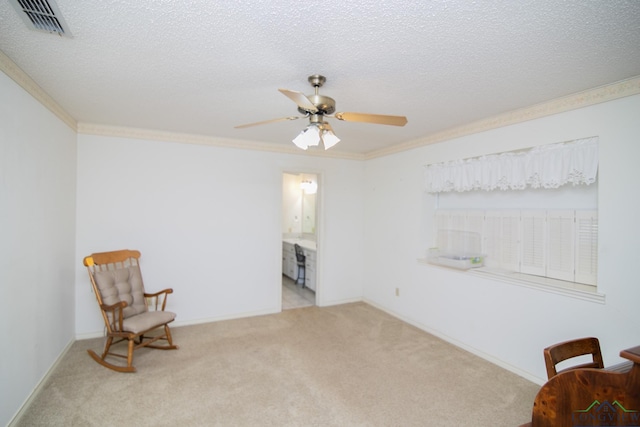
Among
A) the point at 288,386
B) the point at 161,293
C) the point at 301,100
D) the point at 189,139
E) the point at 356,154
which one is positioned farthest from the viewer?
the point at 356,154

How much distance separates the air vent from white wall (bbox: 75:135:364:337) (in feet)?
7.23

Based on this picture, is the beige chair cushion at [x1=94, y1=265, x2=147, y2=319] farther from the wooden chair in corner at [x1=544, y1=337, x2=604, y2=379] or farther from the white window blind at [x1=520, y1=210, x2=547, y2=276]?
the white window blind at [x1=520, y1=210, x2=547, y2=276]

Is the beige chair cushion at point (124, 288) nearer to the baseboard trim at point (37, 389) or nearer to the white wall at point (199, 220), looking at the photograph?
the white wall at point (199, 220)

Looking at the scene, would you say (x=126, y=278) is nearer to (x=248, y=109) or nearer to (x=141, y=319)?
(x=141, y=319)

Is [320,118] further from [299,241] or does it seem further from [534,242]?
[299,241]

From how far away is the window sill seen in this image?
7.94 feet

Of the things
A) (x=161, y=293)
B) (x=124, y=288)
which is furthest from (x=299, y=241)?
(x=124, y=288)

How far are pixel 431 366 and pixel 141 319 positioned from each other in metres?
2.85

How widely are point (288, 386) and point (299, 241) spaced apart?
3894 mm

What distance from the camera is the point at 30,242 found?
7.77 ft

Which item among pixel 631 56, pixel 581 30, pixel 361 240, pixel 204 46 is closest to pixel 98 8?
pixel 204 46

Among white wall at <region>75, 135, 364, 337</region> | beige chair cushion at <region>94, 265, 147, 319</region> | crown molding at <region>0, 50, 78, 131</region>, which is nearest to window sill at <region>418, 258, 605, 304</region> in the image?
white wall at <region>75, 135, 364, 337</region>

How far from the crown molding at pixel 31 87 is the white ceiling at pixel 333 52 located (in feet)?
0.15

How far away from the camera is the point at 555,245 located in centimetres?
282
